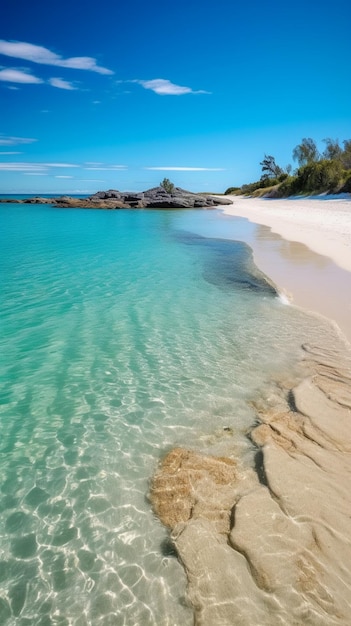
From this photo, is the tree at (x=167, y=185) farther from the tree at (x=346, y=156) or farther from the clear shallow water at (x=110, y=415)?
the clear shallow water at (x=110, y=415)

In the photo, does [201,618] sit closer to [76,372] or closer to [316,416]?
[316,416]

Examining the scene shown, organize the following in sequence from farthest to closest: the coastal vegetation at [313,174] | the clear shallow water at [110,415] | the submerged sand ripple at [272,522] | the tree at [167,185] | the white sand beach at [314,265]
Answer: the tree at [167,185], the coastal vegetation at [313,174], the white sand beach at [314,265], the clear shallow water at [110,415], the submerged sand ripple at [272,522]

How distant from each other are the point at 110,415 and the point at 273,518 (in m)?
2.83

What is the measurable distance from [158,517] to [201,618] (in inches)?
40.7

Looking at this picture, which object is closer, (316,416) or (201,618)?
(201,618)

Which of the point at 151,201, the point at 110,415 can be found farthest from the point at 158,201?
the point at 110,415

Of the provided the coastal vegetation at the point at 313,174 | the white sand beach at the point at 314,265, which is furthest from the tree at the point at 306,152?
the white sand beach at the point at 314,265


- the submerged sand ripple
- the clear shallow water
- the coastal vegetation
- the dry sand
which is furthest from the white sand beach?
the coastal vegetation

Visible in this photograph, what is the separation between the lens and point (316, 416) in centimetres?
505

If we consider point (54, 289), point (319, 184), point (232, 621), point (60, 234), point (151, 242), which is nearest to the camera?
point (232, 621)

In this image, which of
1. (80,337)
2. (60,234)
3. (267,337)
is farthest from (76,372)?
(60,234)

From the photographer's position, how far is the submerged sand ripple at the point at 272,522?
2824 mm

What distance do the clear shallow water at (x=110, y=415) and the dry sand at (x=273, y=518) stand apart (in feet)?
0.77

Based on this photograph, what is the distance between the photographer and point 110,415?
550cm
